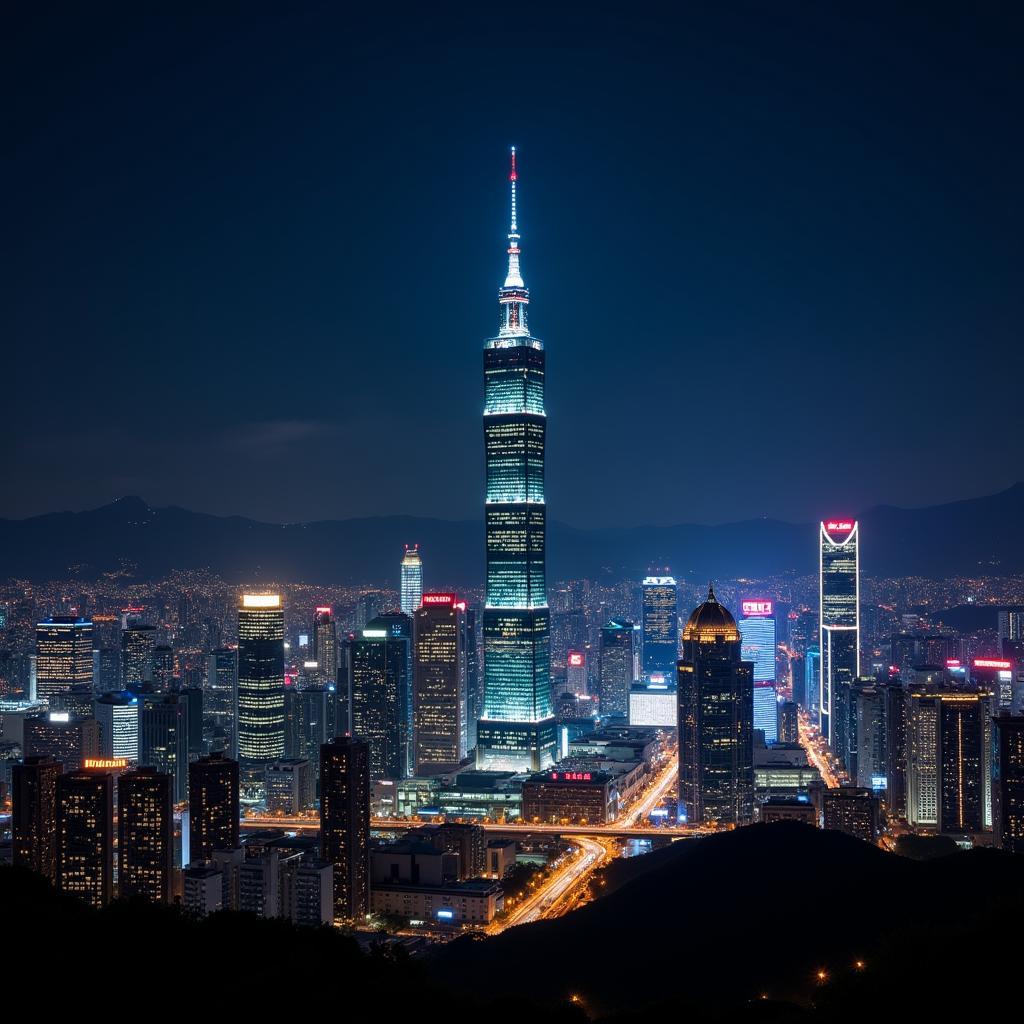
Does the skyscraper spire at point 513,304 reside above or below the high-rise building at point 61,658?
above

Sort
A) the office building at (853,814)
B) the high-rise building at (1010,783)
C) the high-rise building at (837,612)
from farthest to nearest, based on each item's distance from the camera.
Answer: the high-rise building at (837,612), the office building at (853,814), the high-rise building at (1010,783)

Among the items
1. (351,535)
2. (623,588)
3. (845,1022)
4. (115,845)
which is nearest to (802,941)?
(845,1022)

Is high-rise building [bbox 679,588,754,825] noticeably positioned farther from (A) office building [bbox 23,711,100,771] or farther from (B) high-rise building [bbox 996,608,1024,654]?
(B) high-rise building [bbox 996,608,1024,654]

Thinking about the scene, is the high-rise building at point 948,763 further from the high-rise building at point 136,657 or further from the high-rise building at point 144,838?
the high-rise building at point 136,657

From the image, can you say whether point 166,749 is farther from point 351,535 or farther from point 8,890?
point 351,535

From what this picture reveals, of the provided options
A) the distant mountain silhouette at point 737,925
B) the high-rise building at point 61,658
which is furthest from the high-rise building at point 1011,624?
the high-rise building at point 61,658
